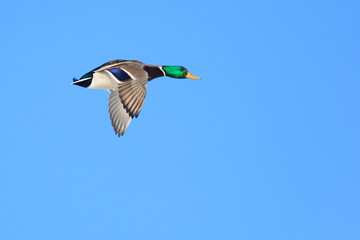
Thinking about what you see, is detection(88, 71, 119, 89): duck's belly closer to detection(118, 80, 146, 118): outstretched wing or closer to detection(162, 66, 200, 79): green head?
detection(118, 80, 146, 118): outstretched wing

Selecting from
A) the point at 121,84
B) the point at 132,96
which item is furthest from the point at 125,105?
the point at 121,84

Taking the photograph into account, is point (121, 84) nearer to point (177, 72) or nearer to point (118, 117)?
point (118, 117)

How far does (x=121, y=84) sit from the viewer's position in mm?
8500

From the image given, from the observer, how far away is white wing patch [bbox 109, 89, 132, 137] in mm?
8297

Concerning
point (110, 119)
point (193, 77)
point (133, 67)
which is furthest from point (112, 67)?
point (193, 77)

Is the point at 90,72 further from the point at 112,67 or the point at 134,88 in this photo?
the point at 134,88

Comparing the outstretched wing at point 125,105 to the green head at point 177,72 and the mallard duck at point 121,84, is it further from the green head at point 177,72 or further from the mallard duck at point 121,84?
the green head at point 177,72

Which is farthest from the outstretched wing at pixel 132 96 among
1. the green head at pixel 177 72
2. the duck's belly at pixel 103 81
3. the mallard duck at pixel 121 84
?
the green head at pixel 177 72

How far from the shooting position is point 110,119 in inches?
329

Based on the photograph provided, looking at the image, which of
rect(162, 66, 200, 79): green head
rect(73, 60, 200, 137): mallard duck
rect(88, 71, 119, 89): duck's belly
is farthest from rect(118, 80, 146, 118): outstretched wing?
rect(162, 66, 200, 79): green head

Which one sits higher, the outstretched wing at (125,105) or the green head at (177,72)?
the green head at (177,72)

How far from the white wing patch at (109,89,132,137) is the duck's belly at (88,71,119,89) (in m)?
0.35

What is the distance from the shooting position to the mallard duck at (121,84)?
27.3 ft

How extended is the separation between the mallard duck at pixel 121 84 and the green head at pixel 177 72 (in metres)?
0.49
